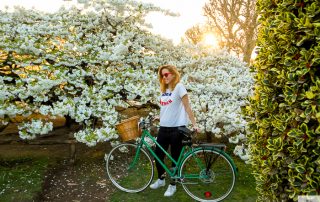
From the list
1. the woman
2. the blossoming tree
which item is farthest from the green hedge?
the blossoming tree

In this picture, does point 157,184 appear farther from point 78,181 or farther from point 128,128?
point 78,181

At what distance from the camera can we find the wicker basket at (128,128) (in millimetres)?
5410

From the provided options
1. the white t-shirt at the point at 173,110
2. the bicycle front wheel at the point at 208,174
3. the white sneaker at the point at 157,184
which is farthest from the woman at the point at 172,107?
the white sneaker at the point at 157,184

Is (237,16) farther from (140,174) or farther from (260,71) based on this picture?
(260,71)

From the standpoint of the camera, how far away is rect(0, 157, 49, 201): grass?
6.02 meters

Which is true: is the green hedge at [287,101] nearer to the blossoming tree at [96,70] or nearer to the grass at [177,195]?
the grass at [177,195]

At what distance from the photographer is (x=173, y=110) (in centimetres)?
552

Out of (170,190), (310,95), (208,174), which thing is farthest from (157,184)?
(310,95)

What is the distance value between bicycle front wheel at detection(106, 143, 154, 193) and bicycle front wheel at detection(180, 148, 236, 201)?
0.64 meters

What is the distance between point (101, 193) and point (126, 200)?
1.99 feet

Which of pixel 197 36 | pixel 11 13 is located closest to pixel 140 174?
pixel 11 13

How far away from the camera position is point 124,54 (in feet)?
27.6

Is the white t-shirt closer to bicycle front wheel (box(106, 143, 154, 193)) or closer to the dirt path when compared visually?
bicycle front wheel (box(106, 143, 154, 193))

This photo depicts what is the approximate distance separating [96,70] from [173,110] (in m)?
3.09
